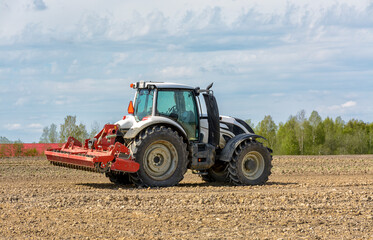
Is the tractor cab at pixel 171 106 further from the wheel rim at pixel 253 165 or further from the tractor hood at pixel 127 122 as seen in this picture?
the wheel rim at pixel 253 165

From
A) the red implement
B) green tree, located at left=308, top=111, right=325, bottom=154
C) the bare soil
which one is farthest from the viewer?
green tree, located at left=308, top=111, right=325, bottom=154

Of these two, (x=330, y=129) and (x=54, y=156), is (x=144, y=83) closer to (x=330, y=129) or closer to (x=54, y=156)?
(x=54, y=156)

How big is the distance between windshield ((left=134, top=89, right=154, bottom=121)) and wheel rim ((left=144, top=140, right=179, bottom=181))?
851 millimetres

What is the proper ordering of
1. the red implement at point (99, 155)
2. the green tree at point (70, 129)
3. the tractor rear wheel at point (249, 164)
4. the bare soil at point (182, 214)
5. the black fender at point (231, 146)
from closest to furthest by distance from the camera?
the bare soil at point (182, 214) < the red implement at point (99, 155) < the black fender at point (231, 146) < the tractor rear wheel at point (249, 164) < the green tree at point (70, 129)

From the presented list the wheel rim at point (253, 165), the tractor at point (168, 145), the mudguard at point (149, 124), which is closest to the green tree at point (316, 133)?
the wheel rim at point (253, 165)

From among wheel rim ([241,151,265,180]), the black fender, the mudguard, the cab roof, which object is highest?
the cab roof

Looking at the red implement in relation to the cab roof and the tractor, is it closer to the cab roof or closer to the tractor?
the tractor

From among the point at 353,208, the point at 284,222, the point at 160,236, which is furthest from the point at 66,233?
the point at 353,208

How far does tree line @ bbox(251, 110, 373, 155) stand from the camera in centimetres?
5016

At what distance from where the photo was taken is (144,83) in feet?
42.0

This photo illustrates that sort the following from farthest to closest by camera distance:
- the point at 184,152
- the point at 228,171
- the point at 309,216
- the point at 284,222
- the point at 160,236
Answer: the point at 228,171 → the point at 184,152 → the point at 309,216 → the point at 284,222 → the point at 160,236

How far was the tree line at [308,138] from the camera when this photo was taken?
1975 inches

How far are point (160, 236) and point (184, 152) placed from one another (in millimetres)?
5375

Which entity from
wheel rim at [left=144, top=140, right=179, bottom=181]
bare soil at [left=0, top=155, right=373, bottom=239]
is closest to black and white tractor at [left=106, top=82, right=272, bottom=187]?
wheel rim at [left=144, top=140, right=179, bottom=181]
